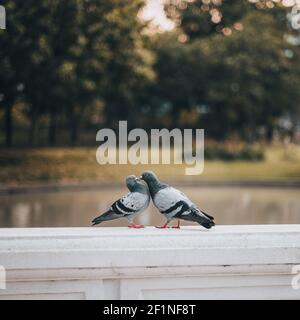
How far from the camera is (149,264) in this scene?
8.74 feet

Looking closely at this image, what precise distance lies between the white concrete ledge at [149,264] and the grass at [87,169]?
20032 millimetres

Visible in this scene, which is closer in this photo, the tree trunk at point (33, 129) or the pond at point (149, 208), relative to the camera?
the pond at point (149, 208)

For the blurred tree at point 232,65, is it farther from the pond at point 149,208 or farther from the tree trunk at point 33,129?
the pond at point 149,208

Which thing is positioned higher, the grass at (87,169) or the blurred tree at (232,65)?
the blurred tree at (232,65)

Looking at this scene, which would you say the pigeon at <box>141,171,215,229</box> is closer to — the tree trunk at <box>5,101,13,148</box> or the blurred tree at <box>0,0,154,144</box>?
the blurred tree at <box>0,0,154,144</box>

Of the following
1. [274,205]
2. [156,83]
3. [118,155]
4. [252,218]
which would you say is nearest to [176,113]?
[156,83]

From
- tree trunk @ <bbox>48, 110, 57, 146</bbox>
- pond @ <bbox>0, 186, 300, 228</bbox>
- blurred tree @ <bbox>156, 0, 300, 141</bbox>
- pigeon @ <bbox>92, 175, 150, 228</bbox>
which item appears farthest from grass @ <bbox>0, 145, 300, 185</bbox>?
pigeon @ <bbox>92, 175, 150, 228</bbox>

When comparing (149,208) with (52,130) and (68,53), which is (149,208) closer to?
(68,53)

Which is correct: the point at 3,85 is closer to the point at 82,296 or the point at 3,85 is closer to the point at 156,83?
the point at 156,83

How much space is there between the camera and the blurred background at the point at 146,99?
19719 mm

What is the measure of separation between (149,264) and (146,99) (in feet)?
99.4

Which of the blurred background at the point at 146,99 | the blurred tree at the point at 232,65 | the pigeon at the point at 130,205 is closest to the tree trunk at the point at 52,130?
the blurred background at the point at 146,99

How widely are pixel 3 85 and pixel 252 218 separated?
44.1ft

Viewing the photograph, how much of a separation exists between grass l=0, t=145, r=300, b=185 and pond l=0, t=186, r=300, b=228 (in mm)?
2592
